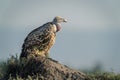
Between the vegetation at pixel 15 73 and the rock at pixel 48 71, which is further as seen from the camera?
the vegetation at pixel 15 73

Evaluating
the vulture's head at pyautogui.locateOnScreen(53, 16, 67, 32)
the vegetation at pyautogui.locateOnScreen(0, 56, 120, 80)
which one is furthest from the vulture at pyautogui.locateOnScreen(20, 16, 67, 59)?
the vegetation at pyautogui.locateOnScreen(0, 56, 120, 80)

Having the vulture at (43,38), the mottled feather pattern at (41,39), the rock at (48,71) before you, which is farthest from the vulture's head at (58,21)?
the rock at (48,71)

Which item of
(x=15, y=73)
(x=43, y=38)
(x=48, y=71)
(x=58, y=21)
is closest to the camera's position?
(x=48, y=71)

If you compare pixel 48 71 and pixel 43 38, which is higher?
pixel 43 38

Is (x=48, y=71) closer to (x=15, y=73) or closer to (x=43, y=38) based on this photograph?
(x=15, y=73)

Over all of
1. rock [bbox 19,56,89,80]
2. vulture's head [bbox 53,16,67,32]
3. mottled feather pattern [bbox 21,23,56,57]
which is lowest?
rock [bbox 19,56,89,80]

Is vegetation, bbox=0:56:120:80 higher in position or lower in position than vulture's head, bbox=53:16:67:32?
lower

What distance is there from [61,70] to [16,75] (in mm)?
1134

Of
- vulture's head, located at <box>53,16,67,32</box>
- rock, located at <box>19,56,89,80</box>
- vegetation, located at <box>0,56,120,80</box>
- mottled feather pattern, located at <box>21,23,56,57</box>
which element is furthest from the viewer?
vulture's head, located at <box>53,16,67,32</box>

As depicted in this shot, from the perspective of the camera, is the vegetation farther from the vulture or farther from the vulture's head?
the vulture's head

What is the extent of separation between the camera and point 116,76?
70.6 feet

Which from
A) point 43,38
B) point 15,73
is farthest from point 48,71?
point 43,38

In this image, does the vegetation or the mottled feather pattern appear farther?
the mottled feather pattern

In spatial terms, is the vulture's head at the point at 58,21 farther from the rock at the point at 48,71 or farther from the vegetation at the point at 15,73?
the rock at the point at 48,71
